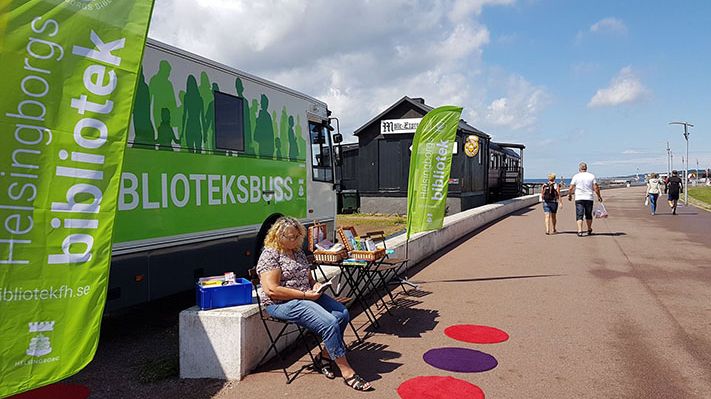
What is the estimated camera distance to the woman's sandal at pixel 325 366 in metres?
4.42

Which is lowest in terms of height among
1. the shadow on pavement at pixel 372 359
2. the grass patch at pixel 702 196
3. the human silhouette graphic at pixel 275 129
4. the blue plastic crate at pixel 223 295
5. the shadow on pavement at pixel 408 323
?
the shadow on pavement at pixel 372 359

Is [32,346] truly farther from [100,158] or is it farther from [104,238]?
[100,158]

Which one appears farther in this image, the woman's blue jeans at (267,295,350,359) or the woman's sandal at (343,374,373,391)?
the woman's blue jeans at (267,295,350,359)

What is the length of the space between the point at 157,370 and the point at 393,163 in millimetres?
20440

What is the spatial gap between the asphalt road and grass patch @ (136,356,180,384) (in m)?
0.08

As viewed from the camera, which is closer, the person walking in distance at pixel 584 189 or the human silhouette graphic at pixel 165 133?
the human silhouette graphic at pixel 165 133

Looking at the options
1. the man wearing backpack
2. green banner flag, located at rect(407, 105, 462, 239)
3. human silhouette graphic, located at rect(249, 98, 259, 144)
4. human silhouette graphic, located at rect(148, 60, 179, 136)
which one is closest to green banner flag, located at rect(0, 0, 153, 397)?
human silhouette graphic, located at rect(148, 60, 179, 136)

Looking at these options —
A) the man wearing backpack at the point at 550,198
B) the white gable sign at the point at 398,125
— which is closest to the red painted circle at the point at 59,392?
the man wearing backpack at the point at 550,198

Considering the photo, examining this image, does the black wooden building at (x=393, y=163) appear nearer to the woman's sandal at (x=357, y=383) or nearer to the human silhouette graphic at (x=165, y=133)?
the human silhouette graphic at (x=165, y=133)

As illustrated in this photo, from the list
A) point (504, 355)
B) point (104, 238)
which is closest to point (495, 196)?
point (504, 355)

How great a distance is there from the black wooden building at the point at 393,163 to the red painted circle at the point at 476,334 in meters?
17.4

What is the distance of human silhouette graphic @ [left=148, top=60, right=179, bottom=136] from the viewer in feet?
18.9

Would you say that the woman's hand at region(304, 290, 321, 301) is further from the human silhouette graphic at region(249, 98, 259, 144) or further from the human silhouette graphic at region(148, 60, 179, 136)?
the human silhouette graphic at region(249, 98, 259, 144)

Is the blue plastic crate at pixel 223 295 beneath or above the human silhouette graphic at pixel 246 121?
beneath
